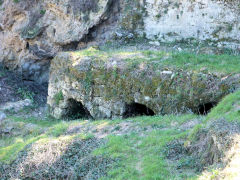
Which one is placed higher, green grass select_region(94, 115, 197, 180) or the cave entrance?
green grass select_region(94, 115, 197, 180)

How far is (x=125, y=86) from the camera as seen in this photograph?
15023mm

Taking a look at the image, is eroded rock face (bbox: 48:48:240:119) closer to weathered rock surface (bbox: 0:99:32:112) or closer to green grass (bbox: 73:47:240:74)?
green grass (bbox: 73:47:240:74)

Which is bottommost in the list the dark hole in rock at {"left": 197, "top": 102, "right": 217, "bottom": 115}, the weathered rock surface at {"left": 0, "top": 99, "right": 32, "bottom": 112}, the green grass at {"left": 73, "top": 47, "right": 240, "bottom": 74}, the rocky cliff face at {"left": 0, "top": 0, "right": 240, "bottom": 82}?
the weathered rock surface at {"left": 0, "top": 99, "right": 32, "bottom": 112}

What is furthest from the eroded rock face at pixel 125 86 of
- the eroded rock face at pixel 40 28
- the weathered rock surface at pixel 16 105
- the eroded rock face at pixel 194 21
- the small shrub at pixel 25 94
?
the eroded rock face at pixel 40 28

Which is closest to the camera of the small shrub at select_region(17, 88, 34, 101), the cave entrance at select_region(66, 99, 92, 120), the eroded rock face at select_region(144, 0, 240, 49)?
the eroded rock face at select_region(144, 0, 240, 49)

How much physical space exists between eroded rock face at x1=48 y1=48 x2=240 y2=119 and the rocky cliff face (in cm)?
334

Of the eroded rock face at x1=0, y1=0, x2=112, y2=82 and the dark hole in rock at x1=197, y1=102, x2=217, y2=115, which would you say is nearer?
the dark hole in rock at x1=197, y1=102, x2=217, y2=115

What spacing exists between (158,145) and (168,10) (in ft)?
31.9

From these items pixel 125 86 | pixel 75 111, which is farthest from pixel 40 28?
pixel 125 86

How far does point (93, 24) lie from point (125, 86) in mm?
6615

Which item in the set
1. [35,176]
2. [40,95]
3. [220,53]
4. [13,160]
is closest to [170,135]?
[35,176]

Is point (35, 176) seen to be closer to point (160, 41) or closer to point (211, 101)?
point (211, 101)

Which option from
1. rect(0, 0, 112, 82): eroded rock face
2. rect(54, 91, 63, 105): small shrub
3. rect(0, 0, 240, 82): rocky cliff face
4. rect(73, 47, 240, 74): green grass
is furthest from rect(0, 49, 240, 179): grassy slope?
rect(0, 0, 112, 82): eroded rock face

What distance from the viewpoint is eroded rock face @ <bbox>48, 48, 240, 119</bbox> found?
1316cm
